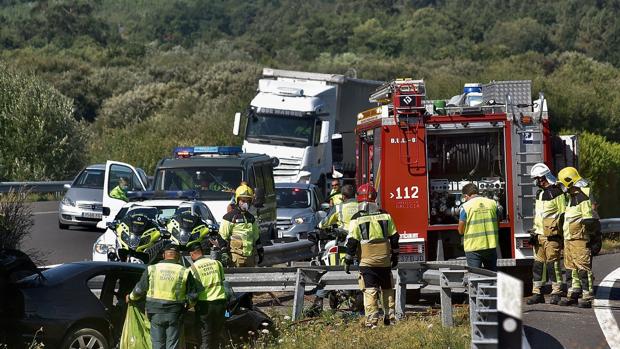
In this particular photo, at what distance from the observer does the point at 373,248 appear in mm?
13242

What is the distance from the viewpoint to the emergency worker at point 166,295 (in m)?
10.9

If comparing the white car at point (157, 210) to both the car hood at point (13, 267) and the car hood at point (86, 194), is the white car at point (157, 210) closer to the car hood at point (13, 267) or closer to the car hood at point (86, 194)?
the car hood at point (13, 267)

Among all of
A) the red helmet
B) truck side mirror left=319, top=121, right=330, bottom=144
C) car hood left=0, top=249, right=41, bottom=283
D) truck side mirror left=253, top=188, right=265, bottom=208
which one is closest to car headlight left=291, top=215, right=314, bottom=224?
truck side mirror left=253, top=188, right=265, bottom=208

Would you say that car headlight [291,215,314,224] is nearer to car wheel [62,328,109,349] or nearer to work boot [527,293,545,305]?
work boot [527,293,545,305]

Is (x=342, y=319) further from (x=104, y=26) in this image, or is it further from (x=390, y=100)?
(x=104, y=26)

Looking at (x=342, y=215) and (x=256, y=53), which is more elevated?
(x=256, y=53)

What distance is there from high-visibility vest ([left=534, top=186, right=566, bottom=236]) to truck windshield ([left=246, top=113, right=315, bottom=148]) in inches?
644

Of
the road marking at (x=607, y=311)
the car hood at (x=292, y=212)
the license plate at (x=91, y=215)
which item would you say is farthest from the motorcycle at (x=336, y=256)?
the license plate at (x=91, y=215)

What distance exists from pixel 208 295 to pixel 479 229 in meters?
4.50

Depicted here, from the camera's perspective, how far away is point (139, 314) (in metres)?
11.4

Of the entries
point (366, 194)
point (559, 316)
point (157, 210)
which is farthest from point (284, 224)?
point (366, 194)

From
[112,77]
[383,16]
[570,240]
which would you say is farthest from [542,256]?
[383,16]

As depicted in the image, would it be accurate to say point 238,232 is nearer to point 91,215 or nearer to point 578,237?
point 578,237

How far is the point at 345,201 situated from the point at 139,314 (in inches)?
181
